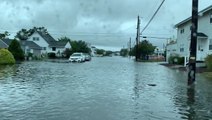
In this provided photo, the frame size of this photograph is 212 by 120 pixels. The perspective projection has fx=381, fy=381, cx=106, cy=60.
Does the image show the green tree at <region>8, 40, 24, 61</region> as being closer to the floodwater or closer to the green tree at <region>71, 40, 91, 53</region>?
the floodwater

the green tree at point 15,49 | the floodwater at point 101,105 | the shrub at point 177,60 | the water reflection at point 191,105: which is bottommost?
the water reflection at point 191,105

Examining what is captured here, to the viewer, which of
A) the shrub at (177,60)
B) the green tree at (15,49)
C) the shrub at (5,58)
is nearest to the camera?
the shrub at (5,58)

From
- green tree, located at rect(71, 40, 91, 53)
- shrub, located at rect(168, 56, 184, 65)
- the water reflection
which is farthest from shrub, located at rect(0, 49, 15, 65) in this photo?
green tree, located at rect(71, 40, 91, 53)

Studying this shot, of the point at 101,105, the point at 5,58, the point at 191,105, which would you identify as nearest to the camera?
the point at 101,105

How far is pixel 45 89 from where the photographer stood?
659 inches

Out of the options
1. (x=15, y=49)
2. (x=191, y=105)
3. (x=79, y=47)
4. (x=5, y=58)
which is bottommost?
(x=191, y=105)

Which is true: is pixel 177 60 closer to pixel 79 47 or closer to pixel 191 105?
pixel 191 105

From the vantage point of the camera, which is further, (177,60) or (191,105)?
(177,60)

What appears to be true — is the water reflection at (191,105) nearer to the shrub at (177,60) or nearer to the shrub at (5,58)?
the shrub at (177,60)

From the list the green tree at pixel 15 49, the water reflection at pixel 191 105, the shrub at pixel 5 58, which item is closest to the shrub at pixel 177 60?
the shrub at pixel 5 58

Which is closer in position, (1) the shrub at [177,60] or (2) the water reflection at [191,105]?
(2) the water reflection at [191,105]

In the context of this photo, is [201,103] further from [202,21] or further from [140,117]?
[202,21]

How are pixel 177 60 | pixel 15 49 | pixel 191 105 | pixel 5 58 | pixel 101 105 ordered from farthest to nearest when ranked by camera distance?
pixel 15 49 < pixel 177 60 < pixel 5 58 < pixel 191 105 < pixel 101 105

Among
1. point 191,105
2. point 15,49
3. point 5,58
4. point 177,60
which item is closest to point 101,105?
point 191,105
